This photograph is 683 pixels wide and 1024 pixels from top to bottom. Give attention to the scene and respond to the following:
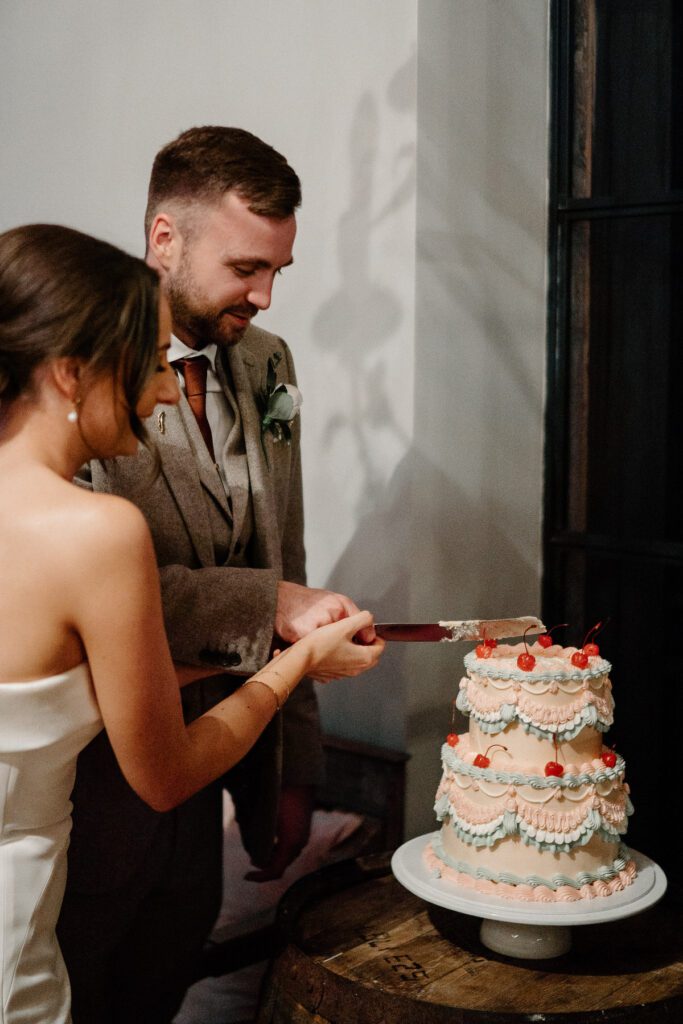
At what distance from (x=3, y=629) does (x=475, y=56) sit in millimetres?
1980

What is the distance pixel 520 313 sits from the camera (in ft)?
9.48

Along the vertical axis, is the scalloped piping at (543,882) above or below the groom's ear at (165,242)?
below

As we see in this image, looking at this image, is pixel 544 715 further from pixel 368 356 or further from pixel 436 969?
pixel 368 356

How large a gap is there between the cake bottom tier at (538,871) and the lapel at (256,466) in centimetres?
66

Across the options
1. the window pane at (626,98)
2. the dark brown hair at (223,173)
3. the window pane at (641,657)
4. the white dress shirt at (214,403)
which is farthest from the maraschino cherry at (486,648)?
the window pane at (626,98)

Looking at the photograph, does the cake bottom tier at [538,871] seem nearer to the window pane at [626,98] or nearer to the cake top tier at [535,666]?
the cake top tier at [535,666]

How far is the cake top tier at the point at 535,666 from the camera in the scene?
5.92ft

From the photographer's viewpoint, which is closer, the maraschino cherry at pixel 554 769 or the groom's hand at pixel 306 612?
the maraschino cherry at pixel 554 769

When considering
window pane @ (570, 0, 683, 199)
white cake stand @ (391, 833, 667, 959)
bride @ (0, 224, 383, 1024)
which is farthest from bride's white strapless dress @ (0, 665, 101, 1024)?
window pane @ (570, 0, 683, 199)

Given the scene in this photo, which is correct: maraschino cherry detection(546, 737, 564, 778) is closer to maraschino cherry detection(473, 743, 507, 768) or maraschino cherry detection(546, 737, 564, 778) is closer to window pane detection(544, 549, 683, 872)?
maraschino cherry detection(473, 743, 507, 768)

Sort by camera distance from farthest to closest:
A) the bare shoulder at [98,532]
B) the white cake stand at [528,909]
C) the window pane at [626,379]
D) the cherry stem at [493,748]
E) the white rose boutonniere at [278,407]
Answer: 1. the window pane at [626,379]
2. the white rose boutonniere at [278,407]
3. the cherry stem at [493,748]
4. the white cake stand at [528,909]
5. the bare shoulder at [98,532]

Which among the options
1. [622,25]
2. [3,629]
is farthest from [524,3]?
[3,629]

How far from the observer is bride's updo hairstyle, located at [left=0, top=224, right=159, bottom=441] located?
1.38 metres

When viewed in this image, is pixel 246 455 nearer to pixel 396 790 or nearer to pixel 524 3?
pixel 396 790
